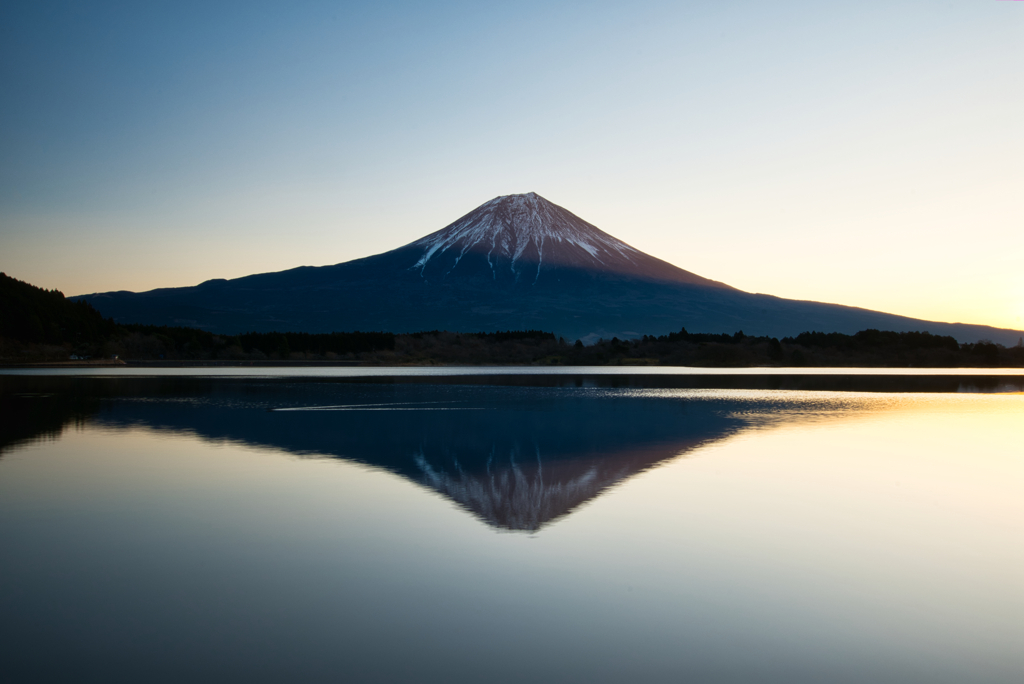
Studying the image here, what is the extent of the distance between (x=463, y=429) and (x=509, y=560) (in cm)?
1120

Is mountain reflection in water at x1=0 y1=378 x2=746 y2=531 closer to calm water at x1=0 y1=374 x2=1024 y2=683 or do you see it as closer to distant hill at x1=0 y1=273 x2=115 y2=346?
calm water at x1=0 y1=374 x2=1024 y2=683

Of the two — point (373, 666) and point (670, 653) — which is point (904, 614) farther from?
point (373, 666)

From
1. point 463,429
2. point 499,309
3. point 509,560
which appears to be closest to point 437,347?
point 499,309

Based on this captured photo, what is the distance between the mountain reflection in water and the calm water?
0.14 meters

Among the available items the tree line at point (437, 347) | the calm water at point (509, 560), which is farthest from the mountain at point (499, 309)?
the calm water at point (509, 560)

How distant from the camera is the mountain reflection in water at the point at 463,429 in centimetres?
1091

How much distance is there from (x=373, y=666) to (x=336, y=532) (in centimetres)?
360

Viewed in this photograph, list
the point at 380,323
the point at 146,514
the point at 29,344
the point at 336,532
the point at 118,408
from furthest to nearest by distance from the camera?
the point at 380,323 < the point at 29,344 < the point at 118,408 < the point at 146,514 < the point at 336,532

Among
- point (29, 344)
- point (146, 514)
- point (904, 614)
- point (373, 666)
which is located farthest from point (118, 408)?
point (29, 344)

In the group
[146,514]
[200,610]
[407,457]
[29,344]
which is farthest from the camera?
[29,344]

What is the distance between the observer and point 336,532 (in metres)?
8.12

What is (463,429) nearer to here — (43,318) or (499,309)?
(43,318)

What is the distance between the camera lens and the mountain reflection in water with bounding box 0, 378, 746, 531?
10.9 meters

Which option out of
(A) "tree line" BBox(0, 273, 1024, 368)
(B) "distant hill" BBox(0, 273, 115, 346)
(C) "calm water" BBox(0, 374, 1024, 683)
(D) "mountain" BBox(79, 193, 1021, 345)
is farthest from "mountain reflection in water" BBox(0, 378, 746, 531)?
(D) "mountain" BBox(79, 193, 1021, 345)
